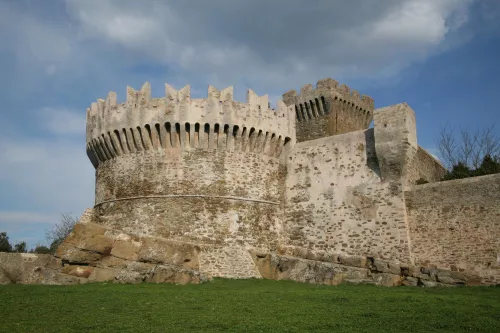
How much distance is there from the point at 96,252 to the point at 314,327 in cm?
1056

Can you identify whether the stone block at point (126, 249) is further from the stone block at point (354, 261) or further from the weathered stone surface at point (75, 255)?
the stone block at point (354, 261)

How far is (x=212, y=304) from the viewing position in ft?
34.8

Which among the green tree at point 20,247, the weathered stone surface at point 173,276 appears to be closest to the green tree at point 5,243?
the green tree at point 20,247

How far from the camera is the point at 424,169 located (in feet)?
61.1

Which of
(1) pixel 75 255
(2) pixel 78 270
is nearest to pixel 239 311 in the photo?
(2) pixel 78 270

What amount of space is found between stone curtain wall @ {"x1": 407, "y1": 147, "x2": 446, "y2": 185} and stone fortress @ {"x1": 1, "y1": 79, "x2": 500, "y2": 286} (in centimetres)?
6

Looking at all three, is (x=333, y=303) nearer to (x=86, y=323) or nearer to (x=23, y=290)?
(x=86, y=323)

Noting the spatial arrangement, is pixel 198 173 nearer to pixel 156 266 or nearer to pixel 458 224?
pixel 156 266

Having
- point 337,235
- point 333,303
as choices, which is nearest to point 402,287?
point 337,235

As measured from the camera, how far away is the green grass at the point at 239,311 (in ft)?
27.0

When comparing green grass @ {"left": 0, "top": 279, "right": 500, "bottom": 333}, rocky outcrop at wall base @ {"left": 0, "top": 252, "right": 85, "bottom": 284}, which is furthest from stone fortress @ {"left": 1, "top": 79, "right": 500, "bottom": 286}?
green grass @ {"left": 0, "top": 279, "right": 500, "bottom": 333}

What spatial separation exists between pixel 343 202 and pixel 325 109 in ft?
33.0

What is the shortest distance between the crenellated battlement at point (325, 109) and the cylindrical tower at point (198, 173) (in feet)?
25.2

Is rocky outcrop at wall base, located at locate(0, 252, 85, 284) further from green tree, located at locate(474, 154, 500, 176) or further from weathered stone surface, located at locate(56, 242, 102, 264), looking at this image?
green tree, located at locate(474, 154, 500, 176)
